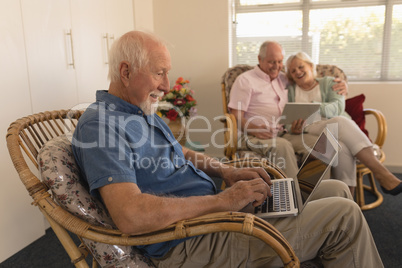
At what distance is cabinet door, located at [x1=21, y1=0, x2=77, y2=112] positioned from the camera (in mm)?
2070

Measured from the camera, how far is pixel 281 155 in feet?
7.39

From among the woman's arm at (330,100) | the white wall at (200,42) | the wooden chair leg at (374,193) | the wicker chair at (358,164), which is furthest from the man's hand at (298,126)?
the white wall at (200,42)

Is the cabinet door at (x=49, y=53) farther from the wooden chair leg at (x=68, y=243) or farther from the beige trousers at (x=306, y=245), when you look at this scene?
the beige trousers at (x=306, y=245)

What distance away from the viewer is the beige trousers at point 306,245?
1101mm

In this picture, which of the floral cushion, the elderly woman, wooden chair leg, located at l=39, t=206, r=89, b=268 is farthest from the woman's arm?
wooden chair leg, located at l=39, t=206, r=89, b=268

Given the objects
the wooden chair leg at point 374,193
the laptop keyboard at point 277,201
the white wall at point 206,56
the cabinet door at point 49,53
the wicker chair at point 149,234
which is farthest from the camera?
the white wall at point 206,56

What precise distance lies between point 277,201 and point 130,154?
57 centimetres

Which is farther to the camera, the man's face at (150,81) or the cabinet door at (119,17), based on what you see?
the cabinet door at (119,17)

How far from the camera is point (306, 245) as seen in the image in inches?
44.8

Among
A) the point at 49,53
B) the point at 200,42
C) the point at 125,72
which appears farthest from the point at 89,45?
the point at 125,72

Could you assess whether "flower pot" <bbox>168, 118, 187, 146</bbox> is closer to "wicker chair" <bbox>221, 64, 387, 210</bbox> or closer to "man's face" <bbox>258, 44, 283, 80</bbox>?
"wicker chair" <bbox>221, 64, 387, 210</bbox>

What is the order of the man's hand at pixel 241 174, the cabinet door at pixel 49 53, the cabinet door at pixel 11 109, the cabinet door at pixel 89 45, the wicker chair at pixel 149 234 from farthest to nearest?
the cabinet door at pixel 89 45
the cabinet door at pixel 49 53
the cabinet door at pixel 11 109
the man's hand at pixel 241 174
the wicker chair at pixel 149 234

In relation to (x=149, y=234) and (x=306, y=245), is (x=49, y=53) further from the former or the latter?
(x=306, y=245)

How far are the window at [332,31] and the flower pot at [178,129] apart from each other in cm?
112
